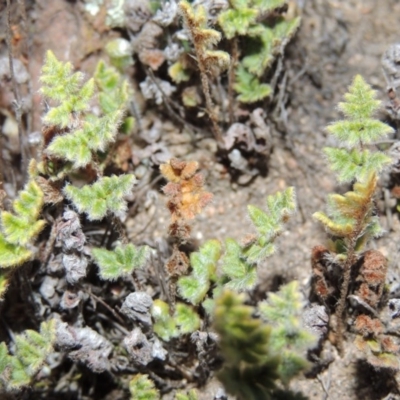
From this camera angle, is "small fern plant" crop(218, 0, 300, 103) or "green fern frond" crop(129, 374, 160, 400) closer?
"green fern frond" crop(129, 374, 160, 400)

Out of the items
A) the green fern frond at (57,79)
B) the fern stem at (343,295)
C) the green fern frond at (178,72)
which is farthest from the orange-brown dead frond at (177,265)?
the green fern frond at (178,72)

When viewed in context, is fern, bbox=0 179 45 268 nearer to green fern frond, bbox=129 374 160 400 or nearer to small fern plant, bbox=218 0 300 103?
green fern frond, bbox=129 374 160 400

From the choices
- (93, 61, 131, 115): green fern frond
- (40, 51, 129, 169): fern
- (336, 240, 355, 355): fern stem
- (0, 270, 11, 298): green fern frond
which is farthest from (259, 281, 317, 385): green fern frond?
(93, 61, 131, 115): green fern frond

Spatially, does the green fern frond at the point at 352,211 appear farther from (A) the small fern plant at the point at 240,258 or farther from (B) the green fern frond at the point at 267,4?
(B) the green fern frond at the point at 267,4

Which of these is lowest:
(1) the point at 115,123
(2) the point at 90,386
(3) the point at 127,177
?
(2) the point at 90,386

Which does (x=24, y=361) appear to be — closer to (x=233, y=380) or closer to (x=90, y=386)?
(x=90, y=386)

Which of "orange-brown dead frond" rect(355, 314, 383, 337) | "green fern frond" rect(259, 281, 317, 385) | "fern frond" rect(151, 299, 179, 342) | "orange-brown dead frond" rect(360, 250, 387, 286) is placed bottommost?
"orange-brown dead frond" rect(355, 314, 383, 337)

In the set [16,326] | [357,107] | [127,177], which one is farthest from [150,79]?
[16,326]
